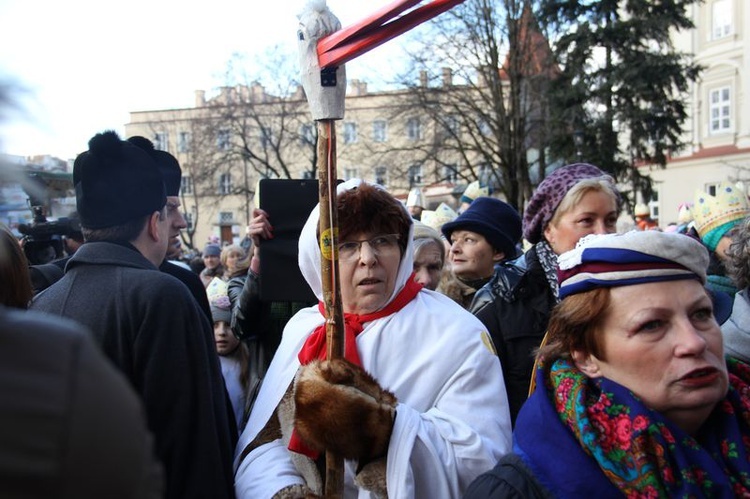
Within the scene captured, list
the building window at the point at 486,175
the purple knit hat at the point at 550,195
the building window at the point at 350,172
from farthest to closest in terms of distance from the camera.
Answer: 1. the building window at the point at 350,172
2. the building window at the point at 486,175
3. the purple knit hat at the point at 550,195

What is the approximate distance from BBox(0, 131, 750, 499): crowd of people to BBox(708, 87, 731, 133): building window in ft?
132

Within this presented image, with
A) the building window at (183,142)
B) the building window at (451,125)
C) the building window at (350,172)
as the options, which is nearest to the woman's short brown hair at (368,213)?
the building window at (451,125)

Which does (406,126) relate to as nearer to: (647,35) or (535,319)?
(647,35)

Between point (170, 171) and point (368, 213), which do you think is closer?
point (368, 213)

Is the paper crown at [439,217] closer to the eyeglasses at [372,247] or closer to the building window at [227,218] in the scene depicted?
the eyeglasses at [372,247]

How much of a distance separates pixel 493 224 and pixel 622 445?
3.16 metres

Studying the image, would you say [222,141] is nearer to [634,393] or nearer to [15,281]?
[15,281]

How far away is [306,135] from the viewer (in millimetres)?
41875

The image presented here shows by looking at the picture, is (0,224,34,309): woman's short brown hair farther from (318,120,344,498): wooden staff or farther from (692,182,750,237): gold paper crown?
(692,182,750,237): gold paper crown

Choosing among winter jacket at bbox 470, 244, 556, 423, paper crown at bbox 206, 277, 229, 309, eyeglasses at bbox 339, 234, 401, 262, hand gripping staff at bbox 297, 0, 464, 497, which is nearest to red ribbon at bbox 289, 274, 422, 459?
eyeglasses at bbox 339, 234, 401, 262

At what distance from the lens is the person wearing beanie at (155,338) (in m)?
2.42

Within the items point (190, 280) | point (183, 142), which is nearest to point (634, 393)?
point (190, 280)

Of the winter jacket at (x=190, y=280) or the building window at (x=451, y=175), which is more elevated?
the building window at (x=451, y=175)

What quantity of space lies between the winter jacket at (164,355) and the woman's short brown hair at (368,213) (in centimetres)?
80
